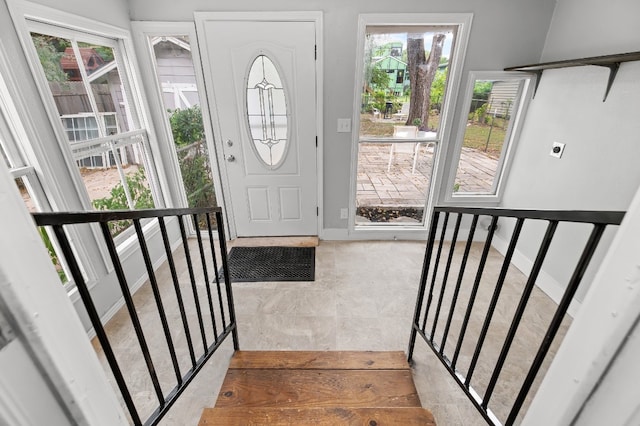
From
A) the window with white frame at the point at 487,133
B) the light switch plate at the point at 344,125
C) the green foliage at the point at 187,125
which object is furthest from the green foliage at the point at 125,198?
the window with white frame at the point at 487,133

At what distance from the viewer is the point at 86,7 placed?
1.96 metres

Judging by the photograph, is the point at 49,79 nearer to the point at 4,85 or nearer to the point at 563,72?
the point at 4,85

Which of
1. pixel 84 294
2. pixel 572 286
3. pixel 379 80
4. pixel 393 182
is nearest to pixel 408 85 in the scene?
pixel 379 80

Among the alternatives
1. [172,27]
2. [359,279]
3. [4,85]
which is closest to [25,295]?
[4,85]

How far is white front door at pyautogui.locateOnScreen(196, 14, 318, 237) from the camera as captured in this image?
2.48m

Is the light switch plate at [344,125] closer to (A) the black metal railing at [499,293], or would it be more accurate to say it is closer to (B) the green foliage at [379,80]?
(B) the green foliage at [379,80]

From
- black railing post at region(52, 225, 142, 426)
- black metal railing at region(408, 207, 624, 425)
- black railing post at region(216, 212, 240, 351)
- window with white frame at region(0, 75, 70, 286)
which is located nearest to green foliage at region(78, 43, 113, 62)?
Answer: window with white frame at region(0, 75, 70, 286)

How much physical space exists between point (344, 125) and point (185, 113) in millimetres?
1591

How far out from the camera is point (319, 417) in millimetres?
1227

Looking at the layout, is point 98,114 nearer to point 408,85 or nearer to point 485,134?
point 408,85

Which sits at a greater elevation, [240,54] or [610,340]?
[240,54]

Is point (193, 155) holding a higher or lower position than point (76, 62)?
lower

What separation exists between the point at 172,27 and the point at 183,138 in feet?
3.19

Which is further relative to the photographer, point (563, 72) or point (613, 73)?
point (563, 72)
